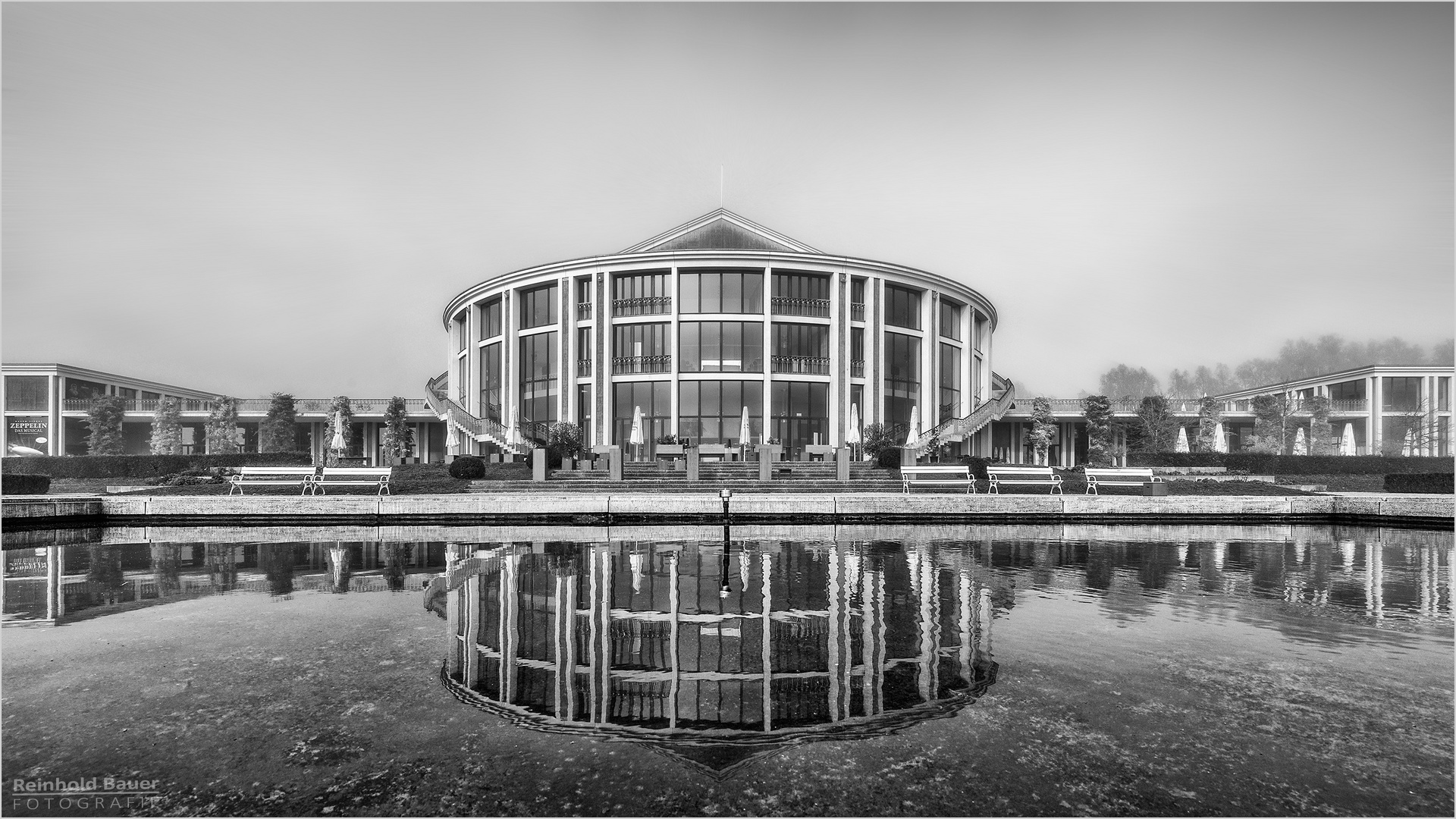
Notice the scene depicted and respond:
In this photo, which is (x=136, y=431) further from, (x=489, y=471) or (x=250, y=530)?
(x=250, y=530)

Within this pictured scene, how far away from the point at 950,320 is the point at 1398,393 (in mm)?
36590

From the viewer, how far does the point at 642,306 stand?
39000mm

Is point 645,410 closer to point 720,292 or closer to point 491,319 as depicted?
point 720,292

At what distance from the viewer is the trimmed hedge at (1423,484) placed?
23609mm

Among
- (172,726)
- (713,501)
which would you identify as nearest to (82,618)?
(172,726)

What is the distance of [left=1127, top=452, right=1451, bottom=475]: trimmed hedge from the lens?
1390 inches

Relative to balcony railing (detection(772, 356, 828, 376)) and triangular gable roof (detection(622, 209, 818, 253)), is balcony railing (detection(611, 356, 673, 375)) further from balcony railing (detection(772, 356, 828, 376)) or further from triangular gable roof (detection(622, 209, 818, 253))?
triangular gable roof (detection(622, 209, 818, 253))

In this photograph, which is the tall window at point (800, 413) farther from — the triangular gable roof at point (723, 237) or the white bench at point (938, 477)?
the white bench at point (938, 477)

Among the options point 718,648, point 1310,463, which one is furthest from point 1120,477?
point 718,648

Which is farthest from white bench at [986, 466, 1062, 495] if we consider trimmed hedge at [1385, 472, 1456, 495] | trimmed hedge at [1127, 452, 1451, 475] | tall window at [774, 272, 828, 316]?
trimmed hedge at [1127, 452, 1451, 475]

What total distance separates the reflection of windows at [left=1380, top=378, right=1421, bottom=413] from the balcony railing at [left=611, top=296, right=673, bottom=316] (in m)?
53.7

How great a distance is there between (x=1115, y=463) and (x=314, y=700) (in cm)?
4483

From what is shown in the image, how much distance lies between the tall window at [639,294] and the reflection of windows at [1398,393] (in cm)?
5386

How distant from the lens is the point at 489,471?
2700cm
